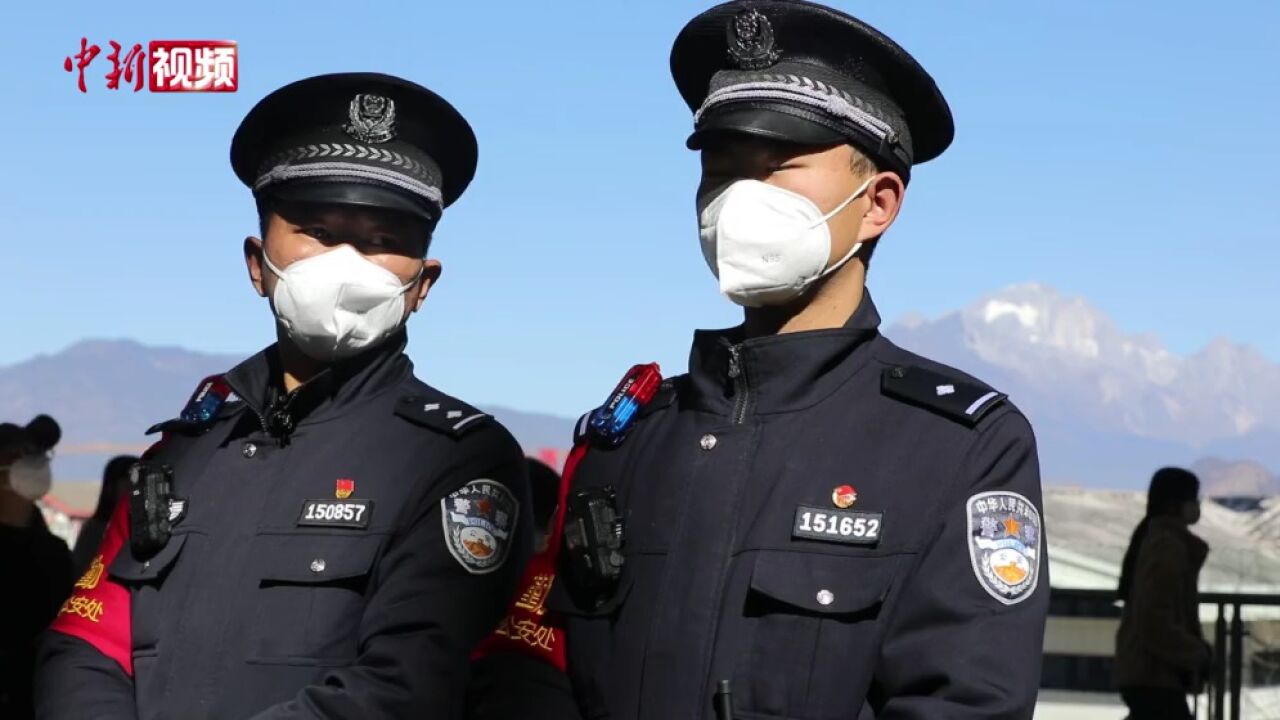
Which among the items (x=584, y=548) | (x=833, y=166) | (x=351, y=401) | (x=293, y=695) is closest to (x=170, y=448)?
(x=351, y=401)

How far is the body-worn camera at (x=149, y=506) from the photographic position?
3.77 m

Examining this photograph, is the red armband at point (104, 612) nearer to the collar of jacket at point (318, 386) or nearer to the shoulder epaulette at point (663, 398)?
the collar of jacket at point (318, 386)

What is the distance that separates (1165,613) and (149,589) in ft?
20.8

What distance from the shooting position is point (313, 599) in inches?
140

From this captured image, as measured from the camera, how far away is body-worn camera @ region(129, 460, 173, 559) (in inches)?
148

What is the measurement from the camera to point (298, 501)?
3715 millimetres

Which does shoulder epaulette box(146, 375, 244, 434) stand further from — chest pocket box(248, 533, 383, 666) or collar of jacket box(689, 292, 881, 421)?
collar of jacket box(689, 292, 881, 421)

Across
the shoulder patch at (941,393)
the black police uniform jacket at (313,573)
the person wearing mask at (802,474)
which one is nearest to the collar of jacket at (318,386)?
the black police uniform jacket at (313,573)

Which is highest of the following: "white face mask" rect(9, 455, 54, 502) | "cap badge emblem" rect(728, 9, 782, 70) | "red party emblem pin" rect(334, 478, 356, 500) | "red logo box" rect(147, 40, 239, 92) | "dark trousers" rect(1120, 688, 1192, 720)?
"red logo box" rect(147, 40, 239, 92)

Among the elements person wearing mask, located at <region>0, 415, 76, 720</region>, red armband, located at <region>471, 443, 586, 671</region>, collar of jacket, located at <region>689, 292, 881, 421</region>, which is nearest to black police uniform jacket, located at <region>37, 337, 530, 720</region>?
red armband, located at <region>471, 443, 586, 671</region>

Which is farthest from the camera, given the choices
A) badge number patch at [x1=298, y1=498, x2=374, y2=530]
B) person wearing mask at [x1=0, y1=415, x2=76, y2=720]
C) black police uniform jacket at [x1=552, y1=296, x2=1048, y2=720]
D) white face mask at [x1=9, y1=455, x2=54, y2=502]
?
white face mask at [x1=9, y1=455, x2=54, y2=502]

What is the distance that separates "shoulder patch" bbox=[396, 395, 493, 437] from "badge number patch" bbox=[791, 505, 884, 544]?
108 centimetres

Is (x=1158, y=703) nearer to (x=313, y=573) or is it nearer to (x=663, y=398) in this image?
(x=313, y=573)

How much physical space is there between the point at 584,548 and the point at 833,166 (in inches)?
28.9
